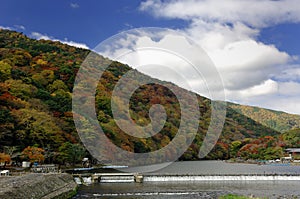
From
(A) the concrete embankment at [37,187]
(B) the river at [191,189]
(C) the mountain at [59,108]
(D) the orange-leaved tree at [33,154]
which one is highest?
(C) the mountain at [59,108]

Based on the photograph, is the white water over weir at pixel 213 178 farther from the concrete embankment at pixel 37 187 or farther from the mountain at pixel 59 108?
the mountain at pixel 59 108

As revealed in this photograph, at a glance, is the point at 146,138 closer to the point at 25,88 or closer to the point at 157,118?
the point at 157,118

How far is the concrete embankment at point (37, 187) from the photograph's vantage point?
16.2m

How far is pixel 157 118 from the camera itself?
65812 mm

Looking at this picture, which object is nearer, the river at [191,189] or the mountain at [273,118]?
the river at [191,189]

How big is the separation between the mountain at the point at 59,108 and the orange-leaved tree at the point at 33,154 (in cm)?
159

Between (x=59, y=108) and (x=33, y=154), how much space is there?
14963 mm

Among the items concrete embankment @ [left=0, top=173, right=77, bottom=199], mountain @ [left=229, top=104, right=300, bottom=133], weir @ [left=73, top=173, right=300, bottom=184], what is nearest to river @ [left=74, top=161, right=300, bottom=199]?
concrete embankment @ [left=0, top=173, right=77, bottom=199]

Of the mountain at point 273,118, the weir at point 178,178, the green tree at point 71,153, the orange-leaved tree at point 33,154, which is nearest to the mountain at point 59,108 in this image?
the green tree at point 71,153

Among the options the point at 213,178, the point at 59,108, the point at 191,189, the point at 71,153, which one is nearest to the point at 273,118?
the point at 59,108

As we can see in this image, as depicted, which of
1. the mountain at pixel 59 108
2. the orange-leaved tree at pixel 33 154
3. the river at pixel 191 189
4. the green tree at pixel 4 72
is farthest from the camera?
the green tree at pixel 4 72

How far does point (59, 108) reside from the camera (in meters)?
48.7

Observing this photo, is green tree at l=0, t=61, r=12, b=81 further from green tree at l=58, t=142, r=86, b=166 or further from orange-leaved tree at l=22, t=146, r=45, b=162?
orange-leaved tree at l=22, t=146, r=45, b=162

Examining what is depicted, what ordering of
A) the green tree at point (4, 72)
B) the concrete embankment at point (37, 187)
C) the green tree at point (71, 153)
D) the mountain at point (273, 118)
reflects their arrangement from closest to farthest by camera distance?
the concrete embankment at point (37, 187), the green tree at point (71, 153), the green tree at point (4, 72), the mountain at point (273, 118)
